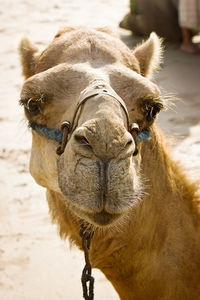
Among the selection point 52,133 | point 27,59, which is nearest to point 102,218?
point 52,133

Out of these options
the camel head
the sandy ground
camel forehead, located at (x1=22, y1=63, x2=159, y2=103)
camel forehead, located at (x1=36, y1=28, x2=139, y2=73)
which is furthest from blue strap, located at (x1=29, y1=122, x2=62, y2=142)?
the sandy ground

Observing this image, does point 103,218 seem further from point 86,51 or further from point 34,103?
point 86,51

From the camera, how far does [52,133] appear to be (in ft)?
8.48

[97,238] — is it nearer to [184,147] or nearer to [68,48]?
[68,48]

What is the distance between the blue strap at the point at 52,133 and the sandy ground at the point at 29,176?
0.64 meters

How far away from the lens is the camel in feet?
7.07

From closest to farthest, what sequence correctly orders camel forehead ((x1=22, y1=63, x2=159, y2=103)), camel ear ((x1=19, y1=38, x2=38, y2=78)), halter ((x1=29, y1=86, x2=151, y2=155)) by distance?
1. halter ((x1=29, y1=86, x2=151, y2=155))
2. camel forehead ((x1=22, y1=63, x2=159, y2=103))
3. camel ear ((x1=19, y1=38, x2=38, y2=78))

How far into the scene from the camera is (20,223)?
16.4 ft

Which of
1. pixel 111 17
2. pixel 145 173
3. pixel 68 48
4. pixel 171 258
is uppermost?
pixel 68 48

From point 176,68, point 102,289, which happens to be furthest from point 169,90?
point 102,289

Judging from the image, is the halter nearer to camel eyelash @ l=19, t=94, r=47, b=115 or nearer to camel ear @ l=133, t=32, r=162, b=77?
camel eyelash @ l=19, t=94, r=47, b=115

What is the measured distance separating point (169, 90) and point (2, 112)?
268 centimetres

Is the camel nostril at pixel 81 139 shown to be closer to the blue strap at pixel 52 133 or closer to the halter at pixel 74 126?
the halter at pixel 74 126

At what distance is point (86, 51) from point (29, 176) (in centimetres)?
329
